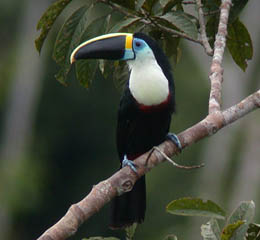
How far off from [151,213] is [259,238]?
12084 millimetres

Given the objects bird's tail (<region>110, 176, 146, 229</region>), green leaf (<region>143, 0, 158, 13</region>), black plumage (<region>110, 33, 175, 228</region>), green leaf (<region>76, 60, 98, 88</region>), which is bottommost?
bird's tail (<region>110, 176, 146, 229</region>)

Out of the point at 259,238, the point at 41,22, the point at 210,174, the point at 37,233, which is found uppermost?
the point at 41,22

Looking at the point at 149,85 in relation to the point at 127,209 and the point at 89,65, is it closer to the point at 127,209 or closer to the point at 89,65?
the point at 89,65

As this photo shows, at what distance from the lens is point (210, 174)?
11445 mm

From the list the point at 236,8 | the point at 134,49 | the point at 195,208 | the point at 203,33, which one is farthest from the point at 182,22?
the point at 195,208

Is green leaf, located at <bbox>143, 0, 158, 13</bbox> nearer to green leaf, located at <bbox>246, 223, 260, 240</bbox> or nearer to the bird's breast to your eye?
the bird's breast

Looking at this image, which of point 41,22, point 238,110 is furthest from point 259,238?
point 41,22

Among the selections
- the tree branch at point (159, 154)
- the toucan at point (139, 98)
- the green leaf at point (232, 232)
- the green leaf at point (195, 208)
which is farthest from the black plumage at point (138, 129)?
the green leaf at point (232, 232)

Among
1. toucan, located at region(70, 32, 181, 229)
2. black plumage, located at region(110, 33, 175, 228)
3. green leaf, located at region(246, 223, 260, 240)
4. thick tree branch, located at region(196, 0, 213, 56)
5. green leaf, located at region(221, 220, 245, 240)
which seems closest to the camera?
green leaf, located at region(221, 220, 245, 240)

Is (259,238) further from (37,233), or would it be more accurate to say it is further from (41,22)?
(37,233)

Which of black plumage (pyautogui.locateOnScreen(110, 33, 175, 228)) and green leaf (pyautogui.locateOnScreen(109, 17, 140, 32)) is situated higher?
green leaf (pyautogui.locateOnScreen(109, 17, 140, 32))

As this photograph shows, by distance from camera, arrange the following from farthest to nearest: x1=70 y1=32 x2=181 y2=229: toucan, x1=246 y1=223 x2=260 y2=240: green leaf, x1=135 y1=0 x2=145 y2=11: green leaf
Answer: x1=70 y1=32 x2=181 y2=229: toucan → x1=135 y1=0 x2=145 y2=11: green leaf → x1=246 y1=223 x2=260 y2=240: green leaf

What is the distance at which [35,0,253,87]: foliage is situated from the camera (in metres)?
3.71

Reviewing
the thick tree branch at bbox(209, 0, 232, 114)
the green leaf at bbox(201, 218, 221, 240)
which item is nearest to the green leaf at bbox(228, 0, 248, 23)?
the thick tree branch at bbox(209, 0, 232, 114)
